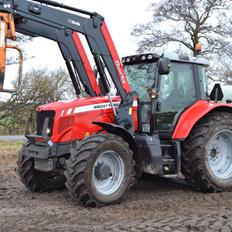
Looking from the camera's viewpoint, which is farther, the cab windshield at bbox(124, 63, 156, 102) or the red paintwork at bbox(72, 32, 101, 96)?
the cab windshield at bbox(124, 63, 156, 102)

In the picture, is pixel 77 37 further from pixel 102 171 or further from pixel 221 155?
pixel 221 155

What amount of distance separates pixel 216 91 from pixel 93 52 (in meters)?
2.60

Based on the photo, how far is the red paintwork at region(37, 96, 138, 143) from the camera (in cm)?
670

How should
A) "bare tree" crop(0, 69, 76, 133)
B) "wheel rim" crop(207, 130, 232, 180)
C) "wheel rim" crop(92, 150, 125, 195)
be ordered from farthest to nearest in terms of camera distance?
"bare tree" crop(0, 69, 76, 133) < "wheel rim" crop(207, 130, 232, 180) < "wheel rim" crop(92, 150, 125, 195)

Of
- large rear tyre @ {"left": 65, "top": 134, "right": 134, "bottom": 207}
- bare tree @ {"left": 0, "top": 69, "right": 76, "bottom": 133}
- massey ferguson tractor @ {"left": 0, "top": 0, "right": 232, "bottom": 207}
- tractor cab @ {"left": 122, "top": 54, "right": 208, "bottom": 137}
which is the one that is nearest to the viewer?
large rear tyre @ {"left": 65, "top": 134, "right": 134, "bottom": 207}

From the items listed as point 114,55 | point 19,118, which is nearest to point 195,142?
point 114,55

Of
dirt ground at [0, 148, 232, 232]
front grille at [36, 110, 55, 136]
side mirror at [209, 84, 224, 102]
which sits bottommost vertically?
dirt ground at [0, 148, 232, 232]

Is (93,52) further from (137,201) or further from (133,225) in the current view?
(133,225)

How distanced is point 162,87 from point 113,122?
1068mm

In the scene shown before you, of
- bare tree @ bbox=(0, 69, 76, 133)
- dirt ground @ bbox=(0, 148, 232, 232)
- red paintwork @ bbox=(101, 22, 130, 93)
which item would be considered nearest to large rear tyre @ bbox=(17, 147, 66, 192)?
dirt ground @ bbox=(0, 148, 232, 232)

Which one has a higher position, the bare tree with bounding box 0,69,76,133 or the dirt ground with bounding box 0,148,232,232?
the bare tree with bounding box 0,69,76,133

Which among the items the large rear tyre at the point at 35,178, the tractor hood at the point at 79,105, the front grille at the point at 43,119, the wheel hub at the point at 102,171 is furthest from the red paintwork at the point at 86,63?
the large rear tyre at the point at 35,178

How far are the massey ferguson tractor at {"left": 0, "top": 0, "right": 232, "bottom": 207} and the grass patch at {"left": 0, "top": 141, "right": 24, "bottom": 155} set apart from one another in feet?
21.5

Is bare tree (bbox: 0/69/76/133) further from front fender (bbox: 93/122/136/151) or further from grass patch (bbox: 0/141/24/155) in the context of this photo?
front fender (bbox: 93/122/136/151)
